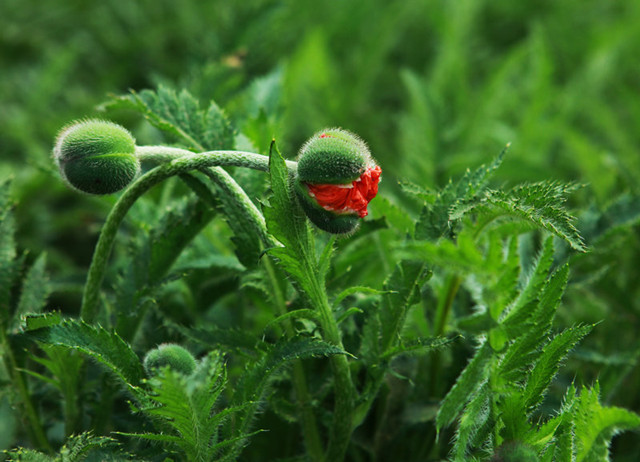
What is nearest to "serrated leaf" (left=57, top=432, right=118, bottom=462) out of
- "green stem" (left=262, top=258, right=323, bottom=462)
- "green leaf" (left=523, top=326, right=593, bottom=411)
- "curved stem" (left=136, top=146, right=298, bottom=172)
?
"green stem" (left=262, top=258, right=323, bottom=462)

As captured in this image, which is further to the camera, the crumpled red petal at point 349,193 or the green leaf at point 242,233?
the green leaf at point 242,233

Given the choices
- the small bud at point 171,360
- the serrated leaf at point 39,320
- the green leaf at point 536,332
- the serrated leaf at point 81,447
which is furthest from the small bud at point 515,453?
the serrated leaf at point 39,320

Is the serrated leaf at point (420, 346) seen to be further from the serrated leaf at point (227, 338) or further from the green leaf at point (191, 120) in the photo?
the green leaf at point (191, 120)

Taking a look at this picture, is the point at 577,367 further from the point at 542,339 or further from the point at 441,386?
the point at 542,339

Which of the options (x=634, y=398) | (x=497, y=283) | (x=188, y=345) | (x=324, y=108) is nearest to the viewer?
(x=497, y=283)

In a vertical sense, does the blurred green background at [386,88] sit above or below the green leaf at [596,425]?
above

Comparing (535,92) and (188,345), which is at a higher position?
(535,92)

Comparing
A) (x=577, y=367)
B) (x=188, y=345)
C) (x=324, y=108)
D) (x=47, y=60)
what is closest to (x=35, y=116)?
(x=47, y=60)
